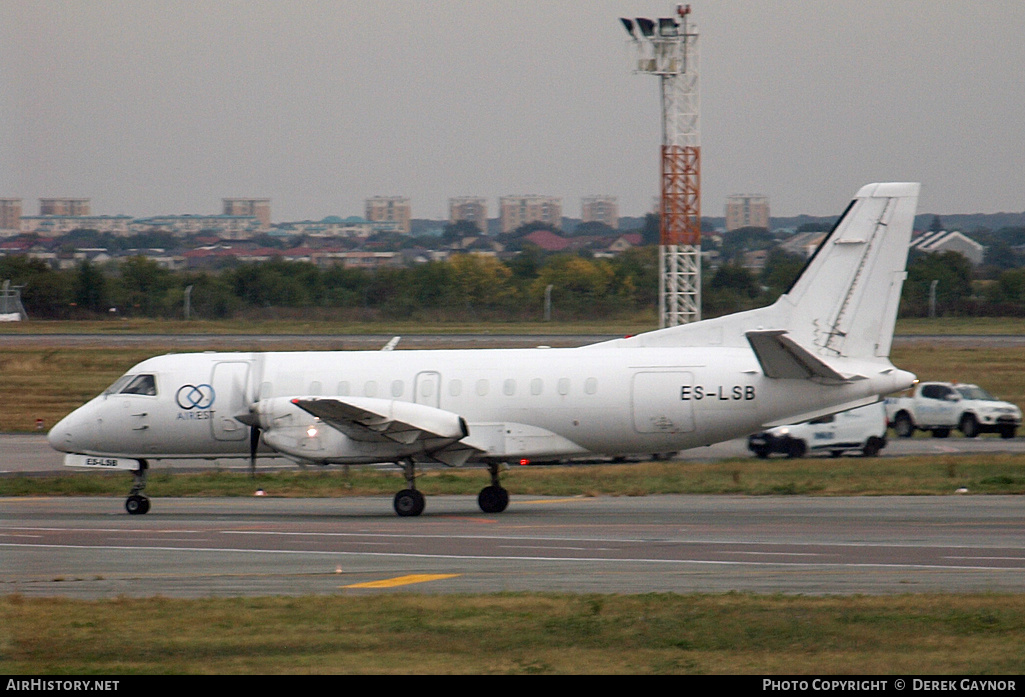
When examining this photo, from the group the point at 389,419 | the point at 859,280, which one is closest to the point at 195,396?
the point at 389,419

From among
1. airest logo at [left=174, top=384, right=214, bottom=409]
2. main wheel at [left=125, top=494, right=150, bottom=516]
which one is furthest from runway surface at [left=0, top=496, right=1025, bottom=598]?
airest logo at [left=174, top=384, right=214, bottom=409]

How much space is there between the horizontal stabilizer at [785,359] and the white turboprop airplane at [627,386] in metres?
0.02

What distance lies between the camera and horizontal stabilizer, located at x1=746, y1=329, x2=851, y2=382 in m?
20.2

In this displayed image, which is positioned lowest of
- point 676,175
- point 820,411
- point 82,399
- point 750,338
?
point 82,399

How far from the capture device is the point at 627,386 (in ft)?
68.6

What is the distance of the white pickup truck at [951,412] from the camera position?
118 ft

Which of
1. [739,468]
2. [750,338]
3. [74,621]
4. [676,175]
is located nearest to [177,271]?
[676,175]

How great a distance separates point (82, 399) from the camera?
153 feet

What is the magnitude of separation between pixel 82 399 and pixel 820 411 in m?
35.0

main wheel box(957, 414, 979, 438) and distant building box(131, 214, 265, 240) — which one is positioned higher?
distant building box(131, 214, 265, 240)

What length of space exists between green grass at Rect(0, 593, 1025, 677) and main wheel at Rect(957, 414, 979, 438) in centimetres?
2604

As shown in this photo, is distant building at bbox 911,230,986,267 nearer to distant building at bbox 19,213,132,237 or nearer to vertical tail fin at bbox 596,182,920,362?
distant building at bbox 19,213,132,237

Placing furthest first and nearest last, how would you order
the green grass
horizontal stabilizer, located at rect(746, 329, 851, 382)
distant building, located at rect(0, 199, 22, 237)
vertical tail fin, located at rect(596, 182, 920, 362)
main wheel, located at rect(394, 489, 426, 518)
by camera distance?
main wheel, located at rect(394, 489, 426, 518), vertical tail fin, located at rect(596, 182, 920, 362), horizontal stabilizer, located at rect(746, 329, 851, 382), distant building, located at rect(0, 199, 22, 237), the green grass

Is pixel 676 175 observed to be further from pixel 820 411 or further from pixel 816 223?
pixel 816 223
